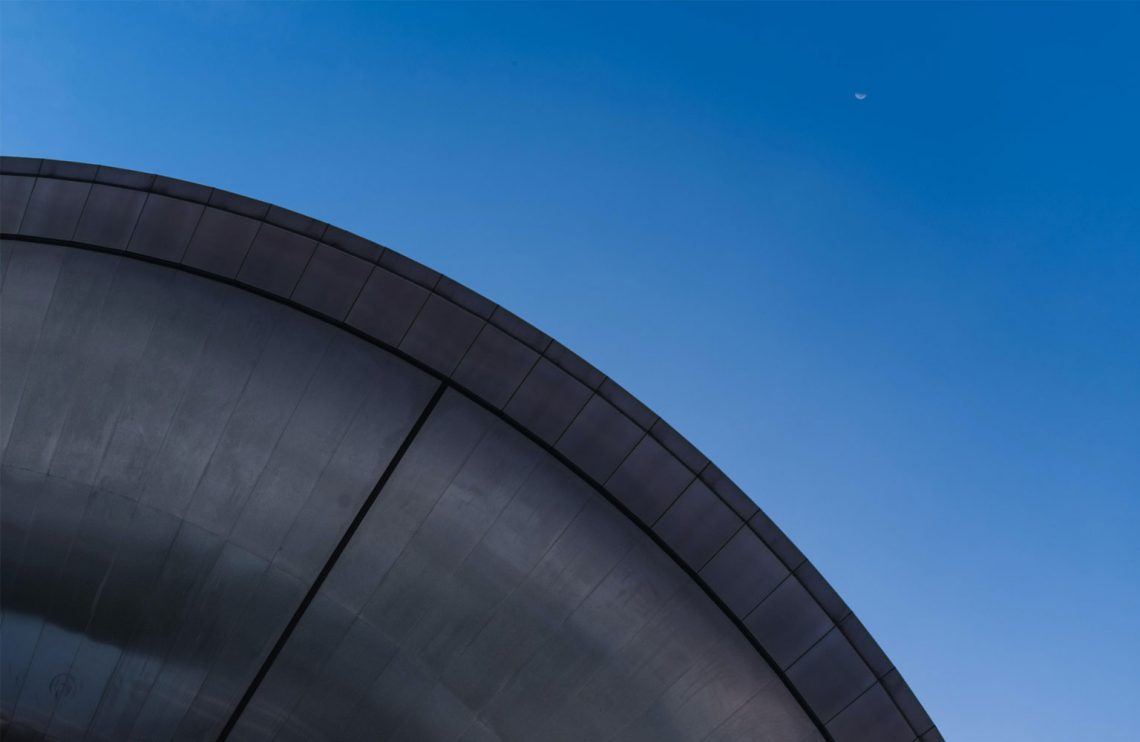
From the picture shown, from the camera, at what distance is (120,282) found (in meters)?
10.6

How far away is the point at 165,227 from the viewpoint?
422 inches

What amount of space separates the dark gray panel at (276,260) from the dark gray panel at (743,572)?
6155mm

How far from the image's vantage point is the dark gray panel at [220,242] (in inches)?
417

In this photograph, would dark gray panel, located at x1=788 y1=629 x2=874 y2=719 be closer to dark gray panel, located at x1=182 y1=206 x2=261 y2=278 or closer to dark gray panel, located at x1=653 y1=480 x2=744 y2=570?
dark gray panel, located at x1=653 y1=480 x2=744 y2=570

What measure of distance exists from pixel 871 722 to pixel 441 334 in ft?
22.0

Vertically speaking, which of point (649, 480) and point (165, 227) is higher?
point (649, 480)

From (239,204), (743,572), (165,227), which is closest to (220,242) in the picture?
(239,204)

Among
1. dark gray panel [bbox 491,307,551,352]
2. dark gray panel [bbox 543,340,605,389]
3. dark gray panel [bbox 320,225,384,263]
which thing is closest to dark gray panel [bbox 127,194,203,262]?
dark gray panel [bbox 320,225,384,263]

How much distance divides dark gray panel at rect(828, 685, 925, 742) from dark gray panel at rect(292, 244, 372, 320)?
7.51 meters

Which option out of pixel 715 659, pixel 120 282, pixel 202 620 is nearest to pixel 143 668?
pixel 202 620

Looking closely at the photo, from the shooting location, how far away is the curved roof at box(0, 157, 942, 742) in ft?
32.1

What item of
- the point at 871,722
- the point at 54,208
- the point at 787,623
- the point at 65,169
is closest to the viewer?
the point at 871,722

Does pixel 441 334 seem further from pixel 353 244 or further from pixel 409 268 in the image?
pixel 353 244

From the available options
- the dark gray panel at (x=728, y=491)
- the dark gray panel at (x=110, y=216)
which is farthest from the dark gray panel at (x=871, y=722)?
the dark gray panel at (x=110, y=216)
